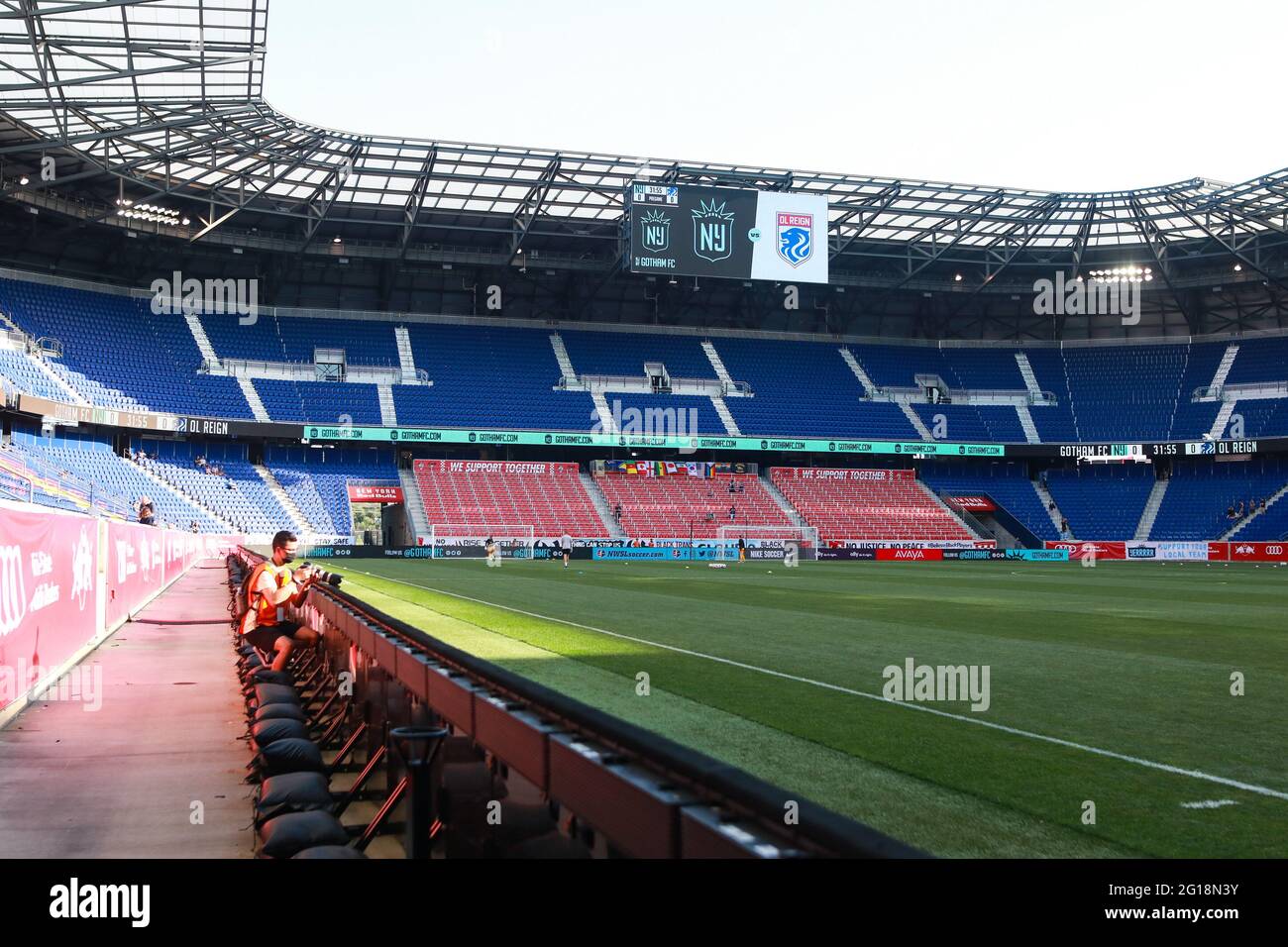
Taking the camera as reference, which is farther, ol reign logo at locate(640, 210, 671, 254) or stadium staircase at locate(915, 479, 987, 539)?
stadium staircase at locate(915, 479, 987, 539)

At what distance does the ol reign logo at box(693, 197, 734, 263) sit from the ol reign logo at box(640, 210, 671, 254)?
4.16 feet

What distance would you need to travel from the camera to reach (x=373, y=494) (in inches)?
2174

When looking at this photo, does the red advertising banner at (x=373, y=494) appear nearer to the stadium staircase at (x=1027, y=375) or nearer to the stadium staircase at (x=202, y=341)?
the stadium staircase at (x=202, y=341)

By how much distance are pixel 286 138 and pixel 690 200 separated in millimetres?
17587

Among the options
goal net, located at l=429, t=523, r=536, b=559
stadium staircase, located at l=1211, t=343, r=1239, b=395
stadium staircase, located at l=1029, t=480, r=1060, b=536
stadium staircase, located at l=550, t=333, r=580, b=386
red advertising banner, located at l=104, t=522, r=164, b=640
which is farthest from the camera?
stadium staircase, located at l=1211, t=343, r=1239, b=395

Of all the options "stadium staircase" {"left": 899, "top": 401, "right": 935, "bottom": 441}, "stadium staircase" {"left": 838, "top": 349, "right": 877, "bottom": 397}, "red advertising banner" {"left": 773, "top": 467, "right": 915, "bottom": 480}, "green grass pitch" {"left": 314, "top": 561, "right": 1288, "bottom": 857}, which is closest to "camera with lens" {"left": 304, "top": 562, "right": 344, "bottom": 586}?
"green grass pitch" {"left": 314, "top": 561, "right": 1288, "bottom": 857}

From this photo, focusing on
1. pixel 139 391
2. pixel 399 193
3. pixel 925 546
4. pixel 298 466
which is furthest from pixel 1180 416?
pixel 139 391

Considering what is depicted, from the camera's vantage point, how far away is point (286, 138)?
43969 mm

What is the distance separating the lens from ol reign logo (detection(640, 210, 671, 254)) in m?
47.7

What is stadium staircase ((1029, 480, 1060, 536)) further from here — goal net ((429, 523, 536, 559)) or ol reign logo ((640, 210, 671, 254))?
goal net ((429, 523, 536, 559))

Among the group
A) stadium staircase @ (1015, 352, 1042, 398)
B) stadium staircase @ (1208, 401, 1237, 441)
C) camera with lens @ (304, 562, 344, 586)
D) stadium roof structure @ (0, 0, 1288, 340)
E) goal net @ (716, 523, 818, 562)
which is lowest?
goal net @ (716, 523, 818, 562)

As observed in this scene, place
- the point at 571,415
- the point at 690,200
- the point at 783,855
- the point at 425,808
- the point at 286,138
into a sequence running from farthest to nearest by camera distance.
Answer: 1. the point at 571,415
2. the point at 690,200
3. the point at 286,138
4. the point at 425,808
5. the point at 783,855

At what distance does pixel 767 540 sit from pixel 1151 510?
23803 mm
